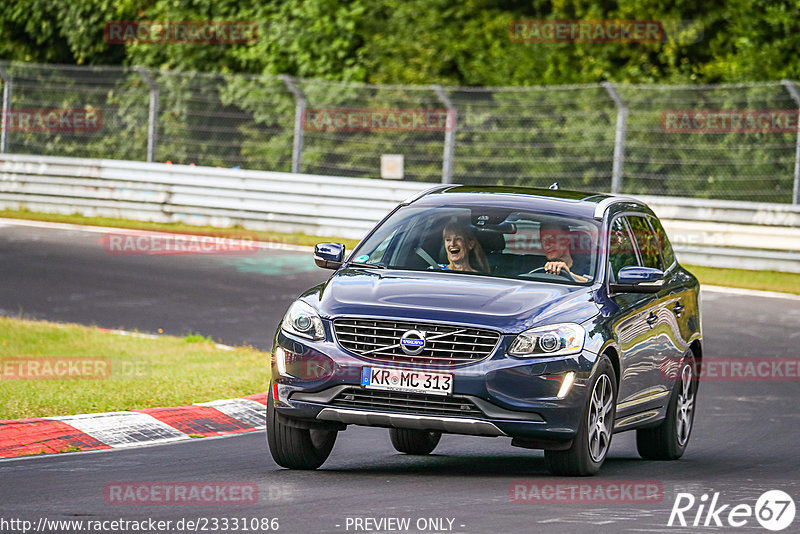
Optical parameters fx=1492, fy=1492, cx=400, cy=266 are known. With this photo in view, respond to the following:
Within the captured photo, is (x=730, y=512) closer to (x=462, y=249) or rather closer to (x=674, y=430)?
(x=462, y=249)

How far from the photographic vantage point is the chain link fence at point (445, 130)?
22703 mm

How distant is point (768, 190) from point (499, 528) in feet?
53.9

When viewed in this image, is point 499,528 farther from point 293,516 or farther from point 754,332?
point 754,332

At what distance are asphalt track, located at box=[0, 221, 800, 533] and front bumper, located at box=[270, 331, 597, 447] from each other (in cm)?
36

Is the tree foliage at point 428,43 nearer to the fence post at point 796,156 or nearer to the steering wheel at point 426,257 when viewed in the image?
the fence post at point 796,156

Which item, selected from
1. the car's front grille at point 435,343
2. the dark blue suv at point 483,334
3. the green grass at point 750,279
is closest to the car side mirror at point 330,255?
the dark blue suv at point 483,334

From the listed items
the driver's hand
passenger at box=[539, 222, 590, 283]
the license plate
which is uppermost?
passenger at box=[539, 222, 590, 283]

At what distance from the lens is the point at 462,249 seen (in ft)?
30.7

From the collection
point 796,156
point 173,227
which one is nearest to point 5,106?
point 173,227

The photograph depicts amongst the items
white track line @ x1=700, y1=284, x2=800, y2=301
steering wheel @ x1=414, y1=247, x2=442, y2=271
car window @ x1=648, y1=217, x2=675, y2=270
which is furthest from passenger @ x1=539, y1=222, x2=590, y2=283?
white track line @ x1=700, y1=284, x2=800, y2=301

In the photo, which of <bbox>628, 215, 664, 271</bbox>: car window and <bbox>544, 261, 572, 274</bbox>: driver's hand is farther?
<bbox>628, 215, 664, 271</bbox>: car window

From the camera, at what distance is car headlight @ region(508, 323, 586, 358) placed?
8062 millimetres

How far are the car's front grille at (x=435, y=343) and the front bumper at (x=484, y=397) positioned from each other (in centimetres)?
4

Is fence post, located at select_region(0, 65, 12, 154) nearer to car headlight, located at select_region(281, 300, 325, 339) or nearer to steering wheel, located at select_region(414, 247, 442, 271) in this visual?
steering wheel, located at select_region(414, 247, 442, 271)
